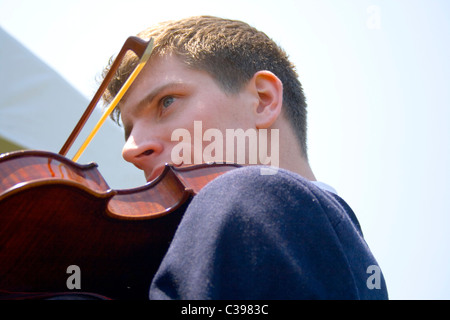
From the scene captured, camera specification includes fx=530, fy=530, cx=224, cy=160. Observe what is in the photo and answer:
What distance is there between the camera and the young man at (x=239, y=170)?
714 millimetres

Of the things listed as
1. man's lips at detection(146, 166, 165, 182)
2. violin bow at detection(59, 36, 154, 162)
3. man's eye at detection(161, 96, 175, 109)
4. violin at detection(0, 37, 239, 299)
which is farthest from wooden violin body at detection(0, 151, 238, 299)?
violin bow at detection(59, 36, 154, 162)

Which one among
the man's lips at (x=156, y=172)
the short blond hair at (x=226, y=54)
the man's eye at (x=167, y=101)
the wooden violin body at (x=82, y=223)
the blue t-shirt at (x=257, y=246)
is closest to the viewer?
the blue t-shirt at (x=257, y=246)

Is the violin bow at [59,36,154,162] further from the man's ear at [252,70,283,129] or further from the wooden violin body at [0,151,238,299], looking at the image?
the wooden violin body at [0,151,238,299]

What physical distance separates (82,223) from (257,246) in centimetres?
41

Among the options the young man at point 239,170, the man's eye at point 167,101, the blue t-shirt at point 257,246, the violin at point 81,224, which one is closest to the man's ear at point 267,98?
the young man at point 239,170

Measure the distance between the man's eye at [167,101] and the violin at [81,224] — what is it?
398 mm

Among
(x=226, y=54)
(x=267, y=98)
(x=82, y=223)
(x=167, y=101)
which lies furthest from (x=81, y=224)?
(x=226, y=54)

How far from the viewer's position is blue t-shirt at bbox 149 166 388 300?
0.70 meters

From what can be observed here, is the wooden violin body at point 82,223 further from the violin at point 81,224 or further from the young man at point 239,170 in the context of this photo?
the young man at point 239,170

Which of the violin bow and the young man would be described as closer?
the young man

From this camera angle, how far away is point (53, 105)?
2859 millimetres

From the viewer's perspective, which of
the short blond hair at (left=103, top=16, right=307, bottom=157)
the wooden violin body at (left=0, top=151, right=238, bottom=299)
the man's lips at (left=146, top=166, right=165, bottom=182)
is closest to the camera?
the wooden violin body at (left=0, top=151, right=238, bottom=299)
